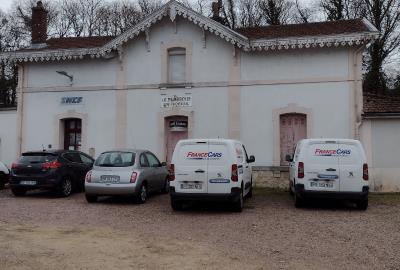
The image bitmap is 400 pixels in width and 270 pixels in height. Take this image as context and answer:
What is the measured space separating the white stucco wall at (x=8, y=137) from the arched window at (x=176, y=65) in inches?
282

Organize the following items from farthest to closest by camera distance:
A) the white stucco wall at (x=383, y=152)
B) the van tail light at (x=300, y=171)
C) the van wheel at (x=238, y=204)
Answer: the white stucco wall at (x=383, y=152)
the van tail light at (x=300, y=171)
the van wheel at (x=238, y=204)

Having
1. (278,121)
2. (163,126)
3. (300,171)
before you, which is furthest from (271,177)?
(300,171)

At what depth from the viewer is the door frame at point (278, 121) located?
16.8 metres

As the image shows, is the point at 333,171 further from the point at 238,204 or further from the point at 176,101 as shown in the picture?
the point at 176,101

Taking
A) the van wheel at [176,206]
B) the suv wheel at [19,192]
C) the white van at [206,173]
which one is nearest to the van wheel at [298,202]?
the white van at [206,173]

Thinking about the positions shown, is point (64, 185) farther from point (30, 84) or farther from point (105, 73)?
point (30, 84)

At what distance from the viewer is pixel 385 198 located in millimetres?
14602

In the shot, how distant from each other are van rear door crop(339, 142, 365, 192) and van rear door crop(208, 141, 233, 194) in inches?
113

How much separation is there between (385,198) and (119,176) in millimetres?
8228

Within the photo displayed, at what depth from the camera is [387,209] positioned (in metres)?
12.3

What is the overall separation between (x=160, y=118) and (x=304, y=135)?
5503mm

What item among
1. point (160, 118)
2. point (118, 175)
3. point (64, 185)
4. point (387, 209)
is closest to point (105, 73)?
point (160, 118)

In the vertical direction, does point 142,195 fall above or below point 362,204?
above

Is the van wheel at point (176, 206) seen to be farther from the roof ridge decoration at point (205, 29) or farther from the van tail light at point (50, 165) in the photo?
the roof ridge decoration at point (205, 29)
